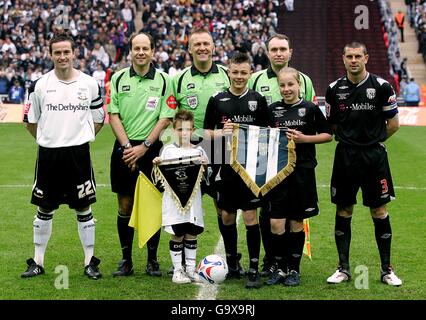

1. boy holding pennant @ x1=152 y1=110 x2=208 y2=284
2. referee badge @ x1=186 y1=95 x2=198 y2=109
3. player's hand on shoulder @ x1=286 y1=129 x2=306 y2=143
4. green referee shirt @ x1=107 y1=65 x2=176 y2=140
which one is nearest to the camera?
player's hand on shoulder @ x1=286 y1=129 x2=306 y2=143

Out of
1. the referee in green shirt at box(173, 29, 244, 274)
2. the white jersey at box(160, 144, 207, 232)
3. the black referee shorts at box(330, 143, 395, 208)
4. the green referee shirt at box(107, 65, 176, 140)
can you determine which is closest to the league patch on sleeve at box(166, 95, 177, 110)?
the green referee shirt at box(107, 65, 176, 140)

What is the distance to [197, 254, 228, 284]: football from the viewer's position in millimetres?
8102

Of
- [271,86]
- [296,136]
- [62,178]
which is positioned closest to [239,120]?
[296,136]

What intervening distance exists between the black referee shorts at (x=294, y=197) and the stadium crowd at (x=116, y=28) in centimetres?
2300

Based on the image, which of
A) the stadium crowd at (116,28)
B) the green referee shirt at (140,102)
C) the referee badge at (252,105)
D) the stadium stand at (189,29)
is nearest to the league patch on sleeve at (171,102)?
the green referee shirt at (140,102)

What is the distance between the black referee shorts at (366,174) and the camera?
813cm

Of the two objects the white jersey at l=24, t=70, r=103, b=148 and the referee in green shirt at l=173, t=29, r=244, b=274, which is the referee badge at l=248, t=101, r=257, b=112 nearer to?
the referee in green shirt at l=173, t=29, r=244, b=274

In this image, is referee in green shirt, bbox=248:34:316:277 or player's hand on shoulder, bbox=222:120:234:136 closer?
player's hand on shoulder, bbox=222:120:234:136

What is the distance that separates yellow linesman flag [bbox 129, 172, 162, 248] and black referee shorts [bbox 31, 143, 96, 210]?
49cm

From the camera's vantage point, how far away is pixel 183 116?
8.09m
